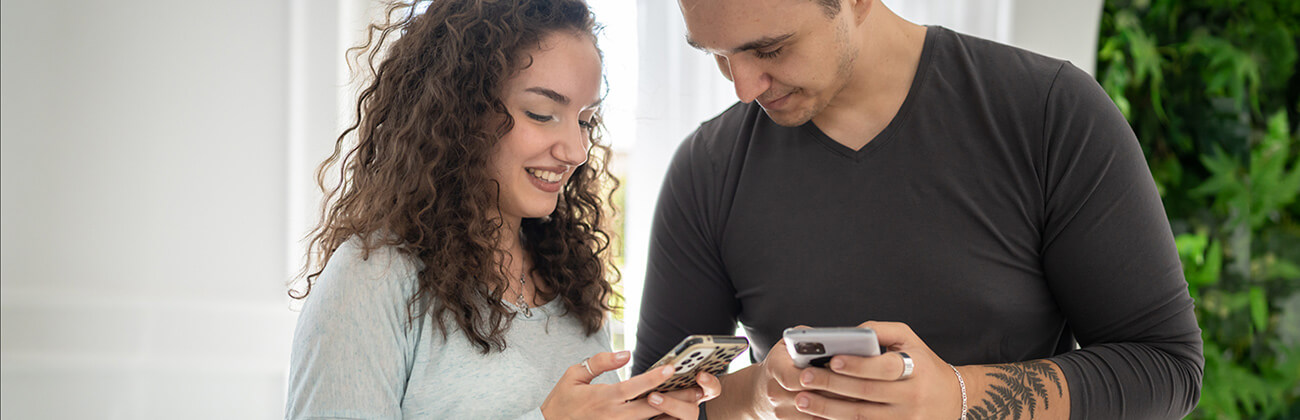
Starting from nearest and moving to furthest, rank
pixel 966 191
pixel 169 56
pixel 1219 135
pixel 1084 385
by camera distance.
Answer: pixel 1084 385, pixel 966 191, pixel 169 56, pixel 1219 135

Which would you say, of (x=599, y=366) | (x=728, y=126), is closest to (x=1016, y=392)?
(x=599, y=366)

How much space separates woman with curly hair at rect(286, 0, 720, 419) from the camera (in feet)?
3.73

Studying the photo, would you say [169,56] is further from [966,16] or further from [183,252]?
[966,16]

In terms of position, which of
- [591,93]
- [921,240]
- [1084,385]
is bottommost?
[1084,385]

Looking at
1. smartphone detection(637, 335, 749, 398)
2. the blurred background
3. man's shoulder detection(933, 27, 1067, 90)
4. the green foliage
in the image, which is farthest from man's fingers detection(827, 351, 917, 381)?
the green foliage

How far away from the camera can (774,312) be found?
1456mm

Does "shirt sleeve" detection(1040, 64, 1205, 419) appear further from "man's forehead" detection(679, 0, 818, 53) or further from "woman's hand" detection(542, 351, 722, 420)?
"woman's hand" detection(542, 351, 722, 420)

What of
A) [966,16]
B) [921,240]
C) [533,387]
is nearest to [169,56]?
[533,387]

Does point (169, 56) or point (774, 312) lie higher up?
point (169, 56)

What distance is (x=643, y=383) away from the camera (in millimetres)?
1089

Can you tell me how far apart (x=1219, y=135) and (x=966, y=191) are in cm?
171

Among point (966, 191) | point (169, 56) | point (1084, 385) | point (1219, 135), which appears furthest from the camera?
point (1219, 135)

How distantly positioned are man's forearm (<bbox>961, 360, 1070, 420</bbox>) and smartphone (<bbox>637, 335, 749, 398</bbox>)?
327mm

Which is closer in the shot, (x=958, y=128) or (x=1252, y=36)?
(x=958, y=128)
